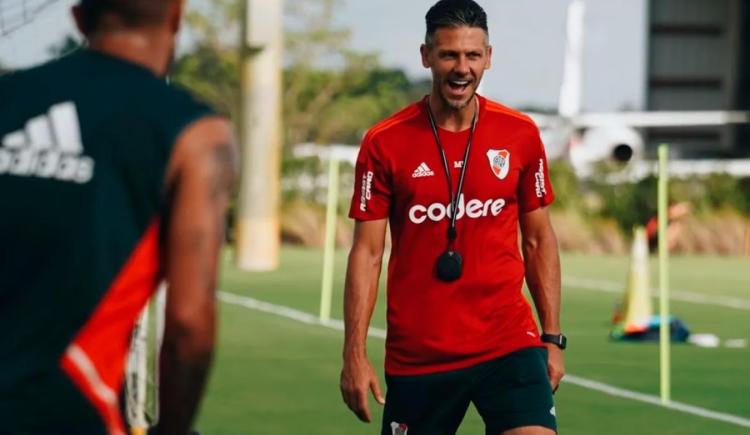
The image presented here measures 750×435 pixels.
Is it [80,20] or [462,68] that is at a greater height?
[462,68]

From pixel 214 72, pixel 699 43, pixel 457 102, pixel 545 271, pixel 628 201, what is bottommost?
pixel 545 271

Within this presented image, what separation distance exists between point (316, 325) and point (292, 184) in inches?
754

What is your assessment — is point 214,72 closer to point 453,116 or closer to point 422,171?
point 453,116

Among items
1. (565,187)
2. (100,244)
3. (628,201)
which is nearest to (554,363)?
(100,244)

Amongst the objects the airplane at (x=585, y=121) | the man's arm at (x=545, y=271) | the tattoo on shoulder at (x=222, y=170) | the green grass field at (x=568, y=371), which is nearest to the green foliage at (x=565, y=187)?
the airplane at (x=585, y=121)

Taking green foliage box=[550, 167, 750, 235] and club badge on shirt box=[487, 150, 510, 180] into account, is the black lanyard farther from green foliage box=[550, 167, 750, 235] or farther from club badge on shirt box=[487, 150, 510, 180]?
green foliage box=[550, 167, 750, 235]

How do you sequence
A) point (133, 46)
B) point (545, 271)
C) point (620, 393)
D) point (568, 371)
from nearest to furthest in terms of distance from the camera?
point (133, 46), point (545, 271), point (620, 393), point (568, 371)

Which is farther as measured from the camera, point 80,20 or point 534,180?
point 534,180

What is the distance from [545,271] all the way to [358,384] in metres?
0.88

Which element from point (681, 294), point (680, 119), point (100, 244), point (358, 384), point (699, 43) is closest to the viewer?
point (100, 244)

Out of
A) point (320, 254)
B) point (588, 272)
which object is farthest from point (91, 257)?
point (320, 254)

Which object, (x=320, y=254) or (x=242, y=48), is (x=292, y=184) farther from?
(x=242, y=48)

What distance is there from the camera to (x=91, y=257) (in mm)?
3863

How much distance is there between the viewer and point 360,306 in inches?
289
